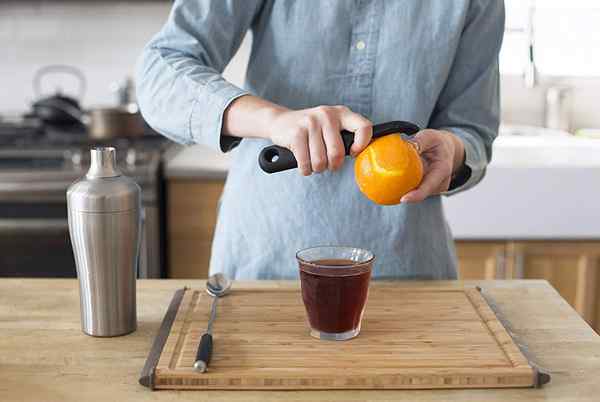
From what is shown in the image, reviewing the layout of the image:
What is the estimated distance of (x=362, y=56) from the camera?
4.00 ft

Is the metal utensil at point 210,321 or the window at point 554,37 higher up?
the window at point 554,37

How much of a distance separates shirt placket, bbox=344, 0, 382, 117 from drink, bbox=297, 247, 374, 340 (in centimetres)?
38

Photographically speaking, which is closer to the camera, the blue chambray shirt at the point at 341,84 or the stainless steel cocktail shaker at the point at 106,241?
the stainless steel cocktail shaker at the point at 106,241

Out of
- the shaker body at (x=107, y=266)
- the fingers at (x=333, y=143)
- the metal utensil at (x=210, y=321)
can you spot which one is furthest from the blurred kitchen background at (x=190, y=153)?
the fingers at (x=333, y=143)

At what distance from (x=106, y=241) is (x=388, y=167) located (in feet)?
1.10

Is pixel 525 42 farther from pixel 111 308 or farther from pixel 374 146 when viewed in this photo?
pixel 111 308

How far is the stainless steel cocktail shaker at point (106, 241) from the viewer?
0.90m

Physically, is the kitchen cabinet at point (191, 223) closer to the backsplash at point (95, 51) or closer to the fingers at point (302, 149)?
the backsplash at point (95, 51)

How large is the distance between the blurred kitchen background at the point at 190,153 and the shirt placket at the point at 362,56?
1.02m

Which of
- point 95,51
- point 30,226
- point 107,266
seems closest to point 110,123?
point 30,226

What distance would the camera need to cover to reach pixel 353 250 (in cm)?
97

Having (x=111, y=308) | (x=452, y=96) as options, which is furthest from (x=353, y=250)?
(x=452, y=96)

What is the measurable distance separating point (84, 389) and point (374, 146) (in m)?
0.42

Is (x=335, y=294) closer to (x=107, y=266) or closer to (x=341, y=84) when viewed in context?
(x=107, y=266)
